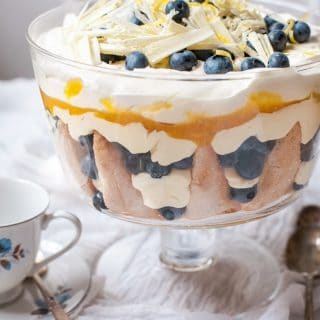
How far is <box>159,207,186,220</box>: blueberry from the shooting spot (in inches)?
32.9

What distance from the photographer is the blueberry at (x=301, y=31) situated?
90 cm

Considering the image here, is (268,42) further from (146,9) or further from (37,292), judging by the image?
(37,292)

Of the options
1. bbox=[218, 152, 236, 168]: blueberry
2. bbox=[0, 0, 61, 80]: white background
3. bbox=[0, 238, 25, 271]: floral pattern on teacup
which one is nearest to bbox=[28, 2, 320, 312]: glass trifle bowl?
bbox=[218, 152, 236, 168]: blueberry

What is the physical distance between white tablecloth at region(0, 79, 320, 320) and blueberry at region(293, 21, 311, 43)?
34cm

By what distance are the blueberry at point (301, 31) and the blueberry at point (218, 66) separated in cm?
16

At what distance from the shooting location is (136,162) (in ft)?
2.61

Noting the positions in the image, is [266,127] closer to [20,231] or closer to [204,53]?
[204,53]

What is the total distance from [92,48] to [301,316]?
433 millimetres

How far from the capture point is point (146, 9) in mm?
901

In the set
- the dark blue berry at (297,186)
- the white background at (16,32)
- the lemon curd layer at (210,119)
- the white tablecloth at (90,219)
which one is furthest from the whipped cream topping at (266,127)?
the white background at (16,32)

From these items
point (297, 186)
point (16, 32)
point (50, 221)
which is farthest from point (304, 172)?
point (16, 32)

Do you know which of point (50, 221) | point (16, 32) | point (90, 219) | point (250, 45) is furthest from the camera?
point (16, 32)

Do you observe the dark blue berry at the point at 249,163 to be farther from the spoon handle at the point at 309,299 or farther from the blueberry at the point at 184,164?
the spoon handle at the point at 309,299

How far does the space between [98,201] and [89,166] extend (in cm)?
6
